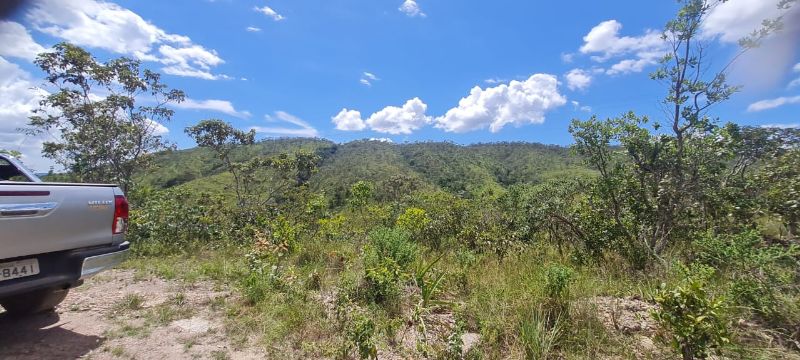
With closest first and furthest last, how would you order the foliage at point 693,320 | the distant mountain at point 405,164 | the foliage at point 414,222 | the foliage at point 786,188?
the foliage at point 693,320
the foliage at point 786,188
the foliage at point 414,222
the distant mountain at point 405,164

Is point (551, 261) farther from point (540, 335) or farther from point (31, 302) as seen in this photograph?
point (31, 302)

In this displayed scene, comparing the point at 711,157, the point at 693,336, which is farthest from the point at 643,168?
the point at 693,336

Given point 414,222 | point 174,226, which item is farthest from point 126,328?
point 414,222

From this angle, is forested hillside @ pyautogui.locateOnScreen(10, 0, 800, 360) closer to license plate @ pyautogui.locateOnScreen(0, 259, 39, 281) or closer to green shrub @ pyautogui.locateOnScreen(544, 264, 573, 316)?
green shrub @ pyautogui.locateOnScreen(544, 264, 573, 316)

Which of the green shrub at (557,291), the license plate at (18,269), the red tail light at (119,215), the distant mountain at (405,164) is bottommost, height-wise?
the green shrub at (557,291)

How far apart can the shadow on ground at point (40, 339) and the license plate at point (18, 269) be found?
715 mm

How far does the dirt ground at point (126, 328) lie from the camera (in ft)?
10.1

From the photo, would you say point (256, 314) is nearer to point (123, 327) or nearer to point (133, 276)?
point (123, 327)

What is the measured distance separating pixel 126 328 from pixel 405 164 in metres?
93.8

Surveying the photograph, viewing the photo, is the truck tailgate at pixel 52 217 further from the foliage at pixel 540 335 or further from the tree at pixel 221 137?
the tree at pixel 221 137

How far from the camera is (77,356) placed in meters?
2.99

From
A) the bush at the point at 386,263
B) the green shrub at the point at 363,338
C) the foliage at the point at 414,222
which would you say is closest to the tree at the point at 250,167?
the foliage at the point at 414,222

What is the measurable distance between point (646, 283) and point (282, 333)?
3814mm

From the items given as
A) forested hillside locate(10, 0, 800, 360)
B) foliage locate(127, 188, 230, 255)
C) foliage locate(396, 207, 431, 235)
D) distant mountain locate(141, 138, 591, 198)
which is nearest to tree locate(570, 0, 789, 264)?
forested hillside locate(10, 0, 800, 360)
